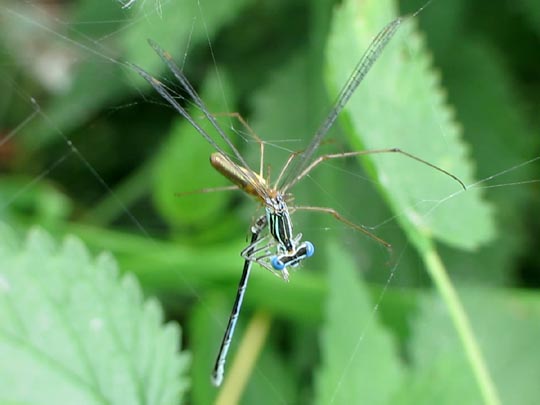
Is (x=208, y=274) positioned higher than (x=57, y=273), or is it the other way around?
(x=208, y=274)

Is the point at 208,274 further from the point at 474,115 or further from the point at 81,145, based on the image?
the point at 474,115

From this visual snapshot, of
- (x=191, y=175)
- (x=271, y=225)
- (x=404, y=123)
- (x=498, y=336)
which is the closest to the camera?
(x=271, y=225)

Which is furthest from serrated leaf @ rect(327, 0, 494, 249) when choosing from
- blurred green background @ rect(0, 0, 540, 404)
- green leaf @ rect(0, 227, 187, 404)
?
green leaf @ rect(0, 227, 187, 404)

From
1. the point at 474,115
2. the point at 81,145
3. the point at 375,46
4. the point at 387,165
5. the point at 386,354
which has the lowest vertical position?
the point at 386,354

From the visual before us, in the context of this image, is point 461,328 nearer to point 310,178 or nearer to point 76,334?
point 310,178

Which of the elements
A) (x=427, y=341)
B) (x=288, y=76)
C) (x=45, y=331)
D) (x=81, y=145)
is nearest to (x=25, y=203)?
(x=81, y=145)

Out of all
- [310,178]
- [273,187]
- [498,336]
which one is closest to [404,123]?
[273,187]

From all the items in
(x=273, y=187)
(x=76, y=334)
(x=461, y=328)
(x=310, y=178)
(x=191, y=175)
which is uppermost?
(x=191, y=175)
